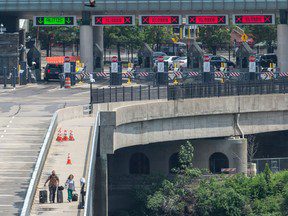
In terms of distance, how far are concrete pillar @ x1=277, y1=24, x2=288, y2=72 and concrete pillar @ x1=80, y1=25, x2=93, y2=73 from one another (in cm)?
1453

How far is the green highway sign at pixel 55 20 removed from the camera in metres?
101

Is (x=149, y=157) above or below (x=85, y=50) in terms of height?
below

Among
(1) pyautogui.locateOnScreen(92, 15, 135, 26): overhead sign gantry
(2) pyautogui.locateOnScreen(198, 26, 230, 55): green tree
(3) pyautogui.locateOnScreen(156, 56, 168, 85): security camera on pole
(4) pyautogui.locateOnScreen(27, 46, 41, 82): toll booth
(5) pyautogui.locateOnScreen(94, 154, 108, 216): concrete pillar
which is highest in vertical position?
(2) pyautogui.locateOnScreen(198, 26, 230, 55): green tree

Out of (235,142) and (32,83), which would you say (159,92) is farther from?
(32,83)

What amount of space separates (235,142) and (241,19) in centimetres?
2776

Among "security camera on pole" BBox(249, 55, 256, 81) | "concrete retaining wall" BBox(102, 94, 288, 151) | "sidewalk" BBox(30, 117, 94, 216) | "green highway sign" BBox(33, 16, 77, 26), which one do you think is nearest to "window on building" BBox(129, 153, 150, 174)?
"concrete retaining wall" BBox(102, 94, 288, 151)

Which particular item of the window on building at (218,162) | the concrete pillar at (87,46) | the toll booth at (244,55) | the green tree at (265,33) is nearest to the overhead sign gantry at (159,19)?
the concrete pillar at (87,46)

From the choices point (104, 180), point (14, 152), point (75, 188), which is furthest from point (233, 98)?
point (75, 188)

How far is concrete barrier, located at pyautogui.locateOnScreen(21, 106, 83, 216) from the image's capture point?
153 feet

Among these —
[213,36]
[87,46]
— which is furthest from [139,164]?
[213,36]

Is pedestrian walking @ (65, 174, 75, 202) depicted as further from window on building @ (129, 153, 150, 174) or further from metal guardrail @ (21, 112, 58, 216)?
window on building @ (129, 153, 150, 174)

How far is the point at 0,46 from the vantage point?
9844 centimetres

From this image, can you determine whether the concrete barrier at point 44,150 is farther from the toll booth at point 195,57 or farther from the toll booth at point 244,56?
the toll booth at point 244,56

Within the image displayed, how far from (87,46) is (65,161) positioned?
45.2 m
